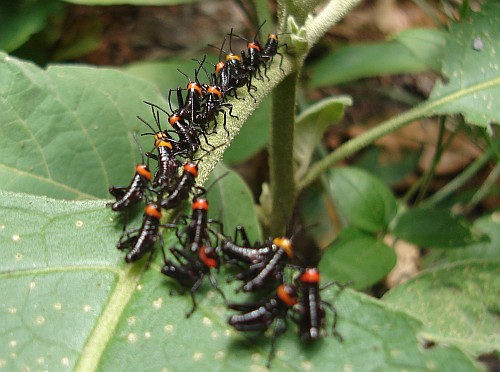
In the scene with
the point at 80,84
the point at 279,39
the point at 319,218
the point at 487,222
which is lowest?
the point at 319,218

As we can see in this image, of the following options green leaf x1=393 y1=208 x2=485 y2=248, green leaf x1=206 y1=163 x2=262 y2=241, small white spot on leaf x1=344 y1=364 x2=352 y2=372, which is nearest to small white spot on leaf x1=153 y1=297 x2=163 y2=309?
small white spot on leaf x1=344 y1=364 x2=352 y2=372

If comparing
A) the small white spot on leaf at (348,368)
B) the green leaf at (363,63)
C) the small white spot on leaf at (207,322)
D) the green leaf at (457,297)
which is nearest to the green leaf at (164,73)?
the green leaf at (363,63)

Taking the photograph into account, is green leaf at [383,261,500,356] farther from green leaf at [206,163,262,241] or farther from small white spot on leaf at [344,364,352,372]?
small white spot on leaf at [344,364,352,372]

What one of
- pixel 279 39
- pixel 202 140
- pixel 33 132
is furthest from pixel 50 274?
pixel 279 39

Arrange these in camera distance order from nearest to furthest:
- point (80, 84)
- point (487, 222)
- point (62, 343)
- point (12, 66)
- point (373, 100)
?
point (62, 343)
point (12, 66)
point (80, 84)
point (487, 222)
point (373, 100)

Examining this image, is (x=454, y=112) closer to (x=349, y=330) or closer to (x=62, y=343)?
(x=349, y=330)

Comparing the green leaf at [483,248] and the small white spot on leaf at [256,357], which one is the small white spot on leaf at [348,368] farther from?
the green leaf at [483,248]

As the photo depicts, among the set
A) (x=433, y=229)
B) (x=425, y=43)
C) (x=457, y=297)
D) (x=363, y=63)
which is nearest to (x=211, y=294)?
(x=457, y=297)
